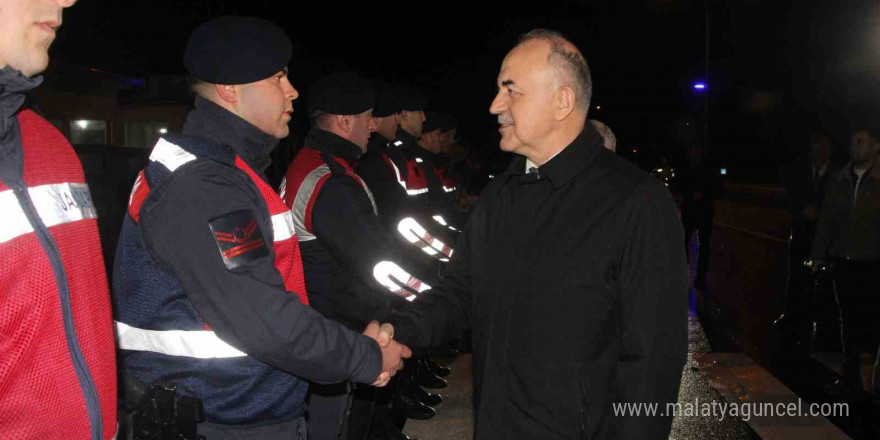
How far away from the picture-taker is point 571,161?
250 cm

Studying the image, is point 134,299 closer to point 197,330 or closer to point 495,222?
point 197,330

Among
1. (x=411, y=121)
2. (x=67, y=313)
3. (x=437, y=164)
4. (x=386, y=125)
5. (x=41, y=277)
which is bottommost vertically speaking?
(x=437, y=164)

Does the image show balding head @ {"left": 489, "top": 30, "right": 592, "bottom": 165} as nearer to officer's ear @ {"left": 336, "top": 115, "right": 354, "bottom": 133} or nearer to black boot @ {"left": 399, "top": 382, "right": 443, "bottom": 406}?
officer's ear @ {"left": 336, "top": 115, "right": 354, "bottom": 133}

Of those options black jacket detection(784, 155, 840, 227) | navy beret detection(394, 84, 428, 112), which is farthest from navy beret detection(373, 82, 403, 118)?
black jacket detection(784, 155, 840, 227)

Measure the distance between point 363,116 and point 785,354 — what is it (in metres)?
5.04

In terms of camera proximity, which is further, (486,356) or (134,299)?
(486,356)

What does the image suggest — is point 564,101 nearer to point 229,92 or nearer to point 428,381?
point 229,92

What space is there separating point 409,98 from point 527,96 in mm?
4292

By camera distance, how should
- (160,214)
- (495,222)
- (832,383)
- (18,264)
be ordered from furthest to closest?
1. (832,383)
2. (495,222)
3. (160,214)
4. (18,264)

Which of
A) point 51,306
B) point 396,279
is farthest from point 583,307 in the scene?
point 396,279

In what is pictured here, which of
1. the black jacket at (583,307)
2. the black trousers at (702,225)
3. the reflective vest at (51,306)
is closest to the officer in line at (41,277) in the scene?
the reflective vest at (51,306)

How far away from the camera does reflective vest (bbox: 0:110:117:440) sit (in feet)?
5.18

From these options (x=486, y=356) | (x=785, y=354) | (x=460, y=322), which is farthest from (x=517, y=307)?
(x=785, y=354)

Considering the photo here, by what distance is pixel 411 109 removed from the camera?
22.7 ft
